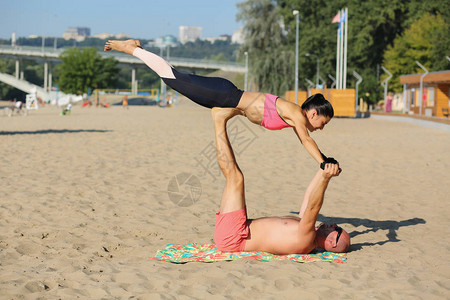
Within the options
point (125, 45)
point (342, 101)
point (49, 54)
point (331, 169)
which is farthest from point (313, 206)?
point (49, 54)

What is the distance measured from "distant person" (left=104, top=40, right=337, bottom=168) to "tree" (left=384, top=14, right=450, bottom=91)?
40725mm

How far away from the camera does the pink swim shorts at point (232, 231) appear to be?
18.3 ft

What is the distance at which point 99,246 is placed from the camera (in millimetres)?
6023

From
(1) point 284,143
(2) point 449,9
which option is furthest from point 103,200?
(2) point 449,9

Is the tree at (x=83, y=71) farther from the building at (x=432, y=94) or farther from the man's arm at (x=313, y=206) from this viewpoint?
the man's arm at (x=313, y=206)

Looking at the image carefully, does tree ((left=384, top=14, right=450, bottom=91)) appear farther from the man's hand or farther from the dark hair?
the man's hand

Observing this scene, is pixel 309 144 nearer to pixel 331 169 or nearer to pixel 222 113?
pixel 331 169

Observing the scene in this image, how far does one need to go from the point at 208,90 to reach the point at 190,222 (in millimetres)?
2270

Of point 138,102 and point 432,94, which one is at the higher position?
point 138,102

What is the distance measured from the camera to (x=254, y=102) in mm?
5707

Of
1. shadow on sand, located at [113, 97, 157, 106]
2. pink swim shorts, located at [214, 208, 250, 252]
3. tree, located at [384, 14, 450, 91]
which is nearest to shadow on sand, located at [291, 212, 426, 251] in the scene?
pink swim shorts, located at [214, 208, 250, 252]

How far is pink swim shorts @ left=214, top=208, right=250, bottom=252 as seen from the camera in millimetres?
5566

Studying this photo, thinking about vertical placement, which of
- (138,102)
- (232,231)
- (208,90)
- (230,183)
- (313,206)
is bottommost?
(232,231)

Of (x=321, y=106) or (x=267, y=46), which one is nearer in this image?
(x=321, y=106)
